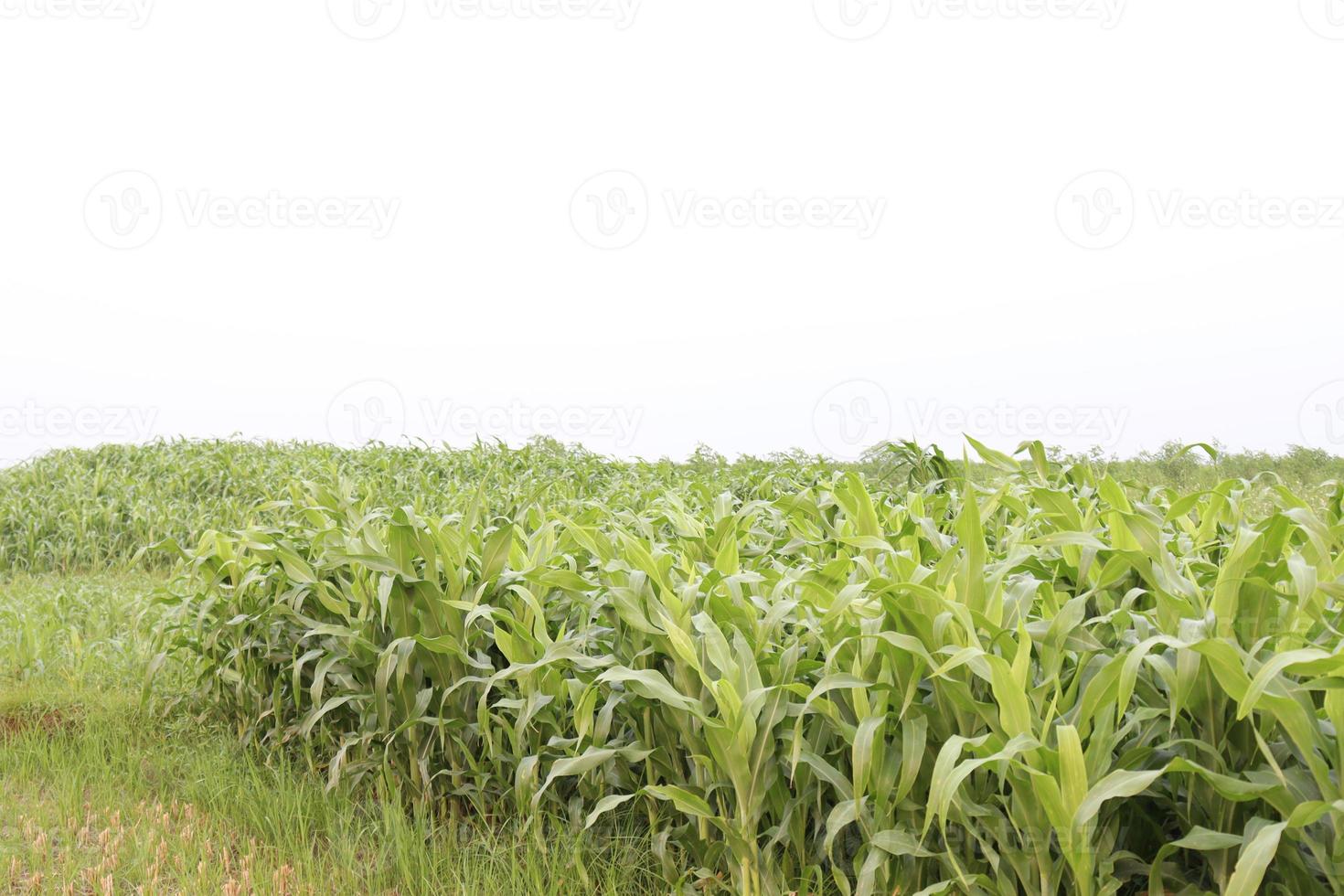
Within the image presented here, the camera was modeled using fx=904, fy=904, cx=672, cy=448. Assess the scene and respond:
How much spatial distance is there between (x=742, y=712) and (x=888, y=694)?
296 mm

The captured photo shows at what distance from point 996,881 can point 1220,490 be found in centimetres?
144

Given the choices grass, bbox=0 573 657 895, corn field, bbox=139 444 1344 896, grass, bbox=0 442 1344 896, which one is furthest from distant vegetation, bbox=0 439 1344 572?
corn field, bbox=139 444 1344 896

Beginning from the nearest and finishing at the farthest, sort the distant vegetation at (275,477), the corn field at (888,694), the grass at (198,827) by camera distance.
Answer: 1. the corn field at (888,694)
2. the grass at (198,827)
3. the distant vegetation at (275,477)

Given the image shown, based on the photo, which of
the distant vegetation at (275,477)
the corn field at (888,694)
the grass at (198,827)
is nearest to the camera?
the corn field at (888,694)

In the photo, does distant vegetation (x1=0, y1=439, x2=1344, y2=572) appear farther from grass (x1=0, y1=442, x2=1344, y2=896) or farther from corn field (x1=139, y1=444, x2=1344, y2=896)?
corn field (x1=139, y1=444, x2=1344, y2=896)

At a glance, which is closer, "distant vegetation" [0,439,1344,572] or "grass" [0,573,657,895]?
"grass" [0,573,657,895]

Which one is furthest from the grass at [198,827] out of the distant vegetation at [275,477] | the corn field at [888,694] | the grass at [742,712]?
the distant vegetation at [275,477]

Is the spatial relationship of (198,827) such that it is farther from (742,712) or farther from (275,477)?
(275,477)

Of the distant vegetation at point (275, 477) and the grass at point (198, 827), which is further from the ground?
the distant vegetation at point (275, 477)

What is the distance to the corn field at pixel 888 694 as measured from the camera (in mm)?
1598

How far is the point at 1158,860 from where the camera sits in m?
1.59

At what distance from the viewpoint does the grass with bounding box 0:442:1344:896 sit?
5.37 feet

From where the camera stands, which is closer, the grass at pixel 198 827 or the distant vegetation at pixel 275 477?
the grass at pixel 198 827

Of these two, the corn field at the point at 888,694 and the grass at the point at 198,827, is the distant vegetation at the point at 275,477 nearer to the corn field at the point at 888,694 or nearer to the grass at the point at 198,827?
the grass at the point at 198,827
